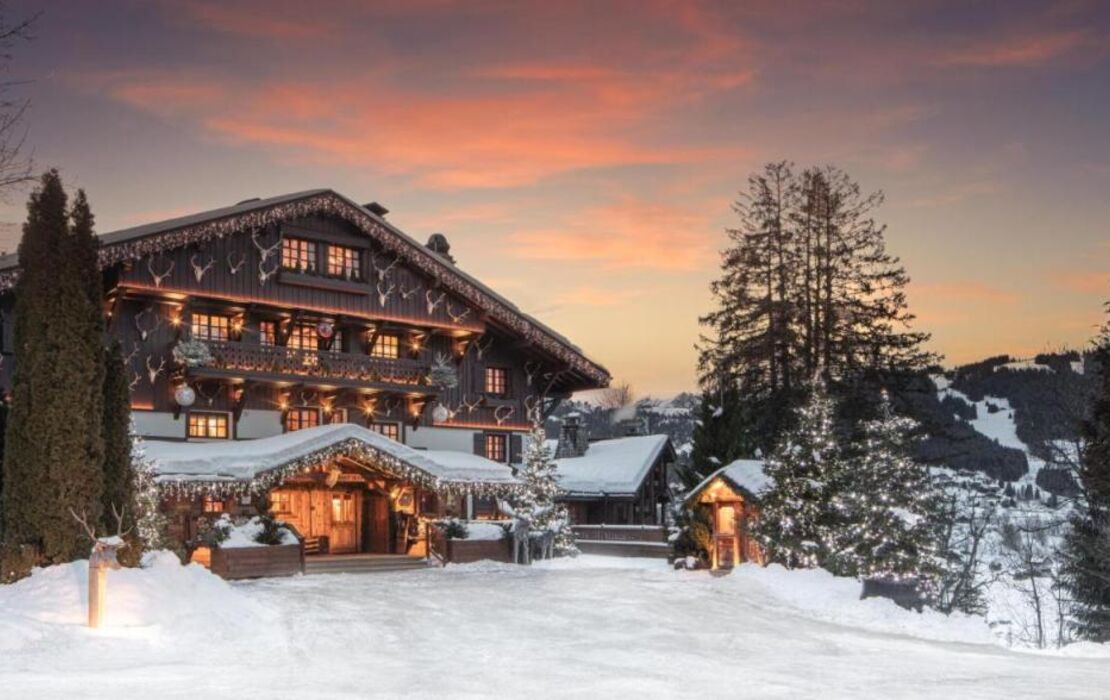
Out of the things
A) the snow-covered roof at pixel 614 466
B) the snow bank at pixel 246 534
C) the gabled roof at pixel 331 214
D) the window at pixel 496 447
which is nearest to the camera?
the snow bank at pixel 246 534

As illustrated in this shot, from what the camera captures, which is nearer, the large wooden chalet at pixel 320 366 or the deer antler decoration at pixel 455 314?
the large wooden chalet at pixel 320 366

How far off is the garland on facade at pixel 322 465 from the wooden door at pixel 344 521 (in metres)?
Answer: 2.40

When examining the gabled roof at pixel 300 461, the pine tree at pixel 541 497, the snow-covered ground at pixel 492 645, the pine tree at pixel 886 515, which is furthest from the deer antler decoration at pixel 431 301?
the pine tree at pixel 886 515

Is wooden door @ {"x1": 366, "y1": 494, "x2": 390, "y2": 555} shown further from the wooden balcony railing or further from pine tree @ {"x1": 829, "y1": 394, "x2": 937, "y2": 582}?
pine tree @ {"x1": 829, "y1": 394, "x2": 937, "y2": 582}

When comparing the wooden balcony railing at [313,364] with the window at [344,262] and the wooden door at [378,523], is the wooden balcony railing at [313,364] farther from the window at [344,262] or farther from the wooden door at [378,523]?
the wooden door at [378,523]

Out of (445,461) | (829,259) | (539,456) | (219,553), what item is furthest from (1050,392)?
(219,553)

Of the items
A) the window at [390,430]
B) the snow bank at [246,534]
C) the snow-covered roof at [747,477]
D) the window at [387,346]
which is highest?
the window at [387,346]

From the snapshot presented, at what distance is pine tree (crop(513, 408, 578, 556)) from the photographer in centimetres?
3397

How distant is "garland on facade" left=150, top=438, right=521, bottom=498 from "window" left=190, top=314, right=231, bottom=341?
5000 millimetres

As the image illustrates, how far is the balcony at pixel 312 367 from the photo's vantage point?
31.3 metres

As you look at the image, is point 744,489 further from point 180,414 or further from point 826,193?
point 826,193

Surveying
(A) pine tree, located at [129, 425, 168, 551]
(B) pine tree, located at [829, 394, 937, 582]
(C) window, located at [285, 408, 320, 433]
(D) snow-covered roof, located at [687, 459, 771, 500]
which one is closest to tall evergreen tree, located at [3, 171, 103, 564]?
(A) pine tree, located at [129, 425, 168, 551]

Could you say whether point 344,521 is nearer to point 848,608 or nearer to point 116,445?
point 116,445

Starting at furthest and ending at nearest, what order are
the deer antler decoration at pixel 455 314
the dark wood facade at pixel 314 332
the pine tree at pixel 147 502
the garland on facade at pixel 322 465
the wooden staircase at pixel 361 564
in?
the deer antler decoration at pixel 455 314
the dark wood facade at pixel 314 332
the wooden staircase at pixel 361 564
the garland on facade at pixel 322 465
the pine tree at pixel 147 502
